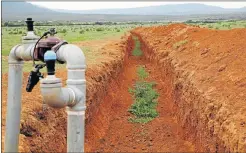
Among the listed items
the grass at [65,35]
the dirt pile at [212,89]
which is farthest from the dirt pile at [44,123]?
the grass at [65,35]

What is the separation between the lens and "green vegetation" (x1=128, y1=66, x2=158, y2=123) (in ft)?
58.5

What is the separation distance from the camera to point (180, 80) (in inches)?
720

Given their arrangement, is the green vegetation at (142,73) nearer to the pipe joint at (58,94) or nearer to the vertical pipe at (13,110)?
the vertical pipe at (13,110)

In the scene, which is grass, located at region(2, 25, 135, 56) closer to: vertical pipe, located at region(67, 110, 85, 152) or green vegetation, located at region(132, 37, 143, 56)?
green vegetation, located at region(132, 37, 143, 56)

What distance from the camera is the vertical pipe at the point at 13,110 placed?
9.23 metres

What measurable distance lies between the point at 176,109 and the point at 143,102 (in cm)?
203

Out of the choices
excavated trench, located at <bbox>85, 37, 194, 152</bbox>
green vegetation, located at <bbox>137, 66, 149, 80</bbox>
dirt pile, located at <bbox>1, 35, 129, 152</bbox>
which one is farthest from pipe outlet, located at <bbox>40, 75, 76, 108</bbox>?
green vegetation, located at <bbox>137, 66, 149, 80</bbox>

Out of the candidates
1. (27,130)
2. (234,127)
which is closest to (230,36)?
(234,127)

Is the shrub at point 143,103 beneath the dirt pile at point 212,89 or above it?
beneath

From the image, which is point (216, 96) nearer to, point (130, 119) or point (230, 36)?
point (130, 119)

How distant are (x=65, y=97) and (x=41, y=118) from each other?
4390 mm

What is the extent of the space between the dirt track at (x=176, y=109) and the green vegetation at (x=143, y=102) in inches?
13.9

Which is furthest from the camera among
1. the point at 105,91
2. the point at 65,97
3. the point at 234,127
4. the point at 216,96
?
the point at 105,91

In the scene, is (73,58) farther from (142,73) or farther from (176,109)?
(142,73)
